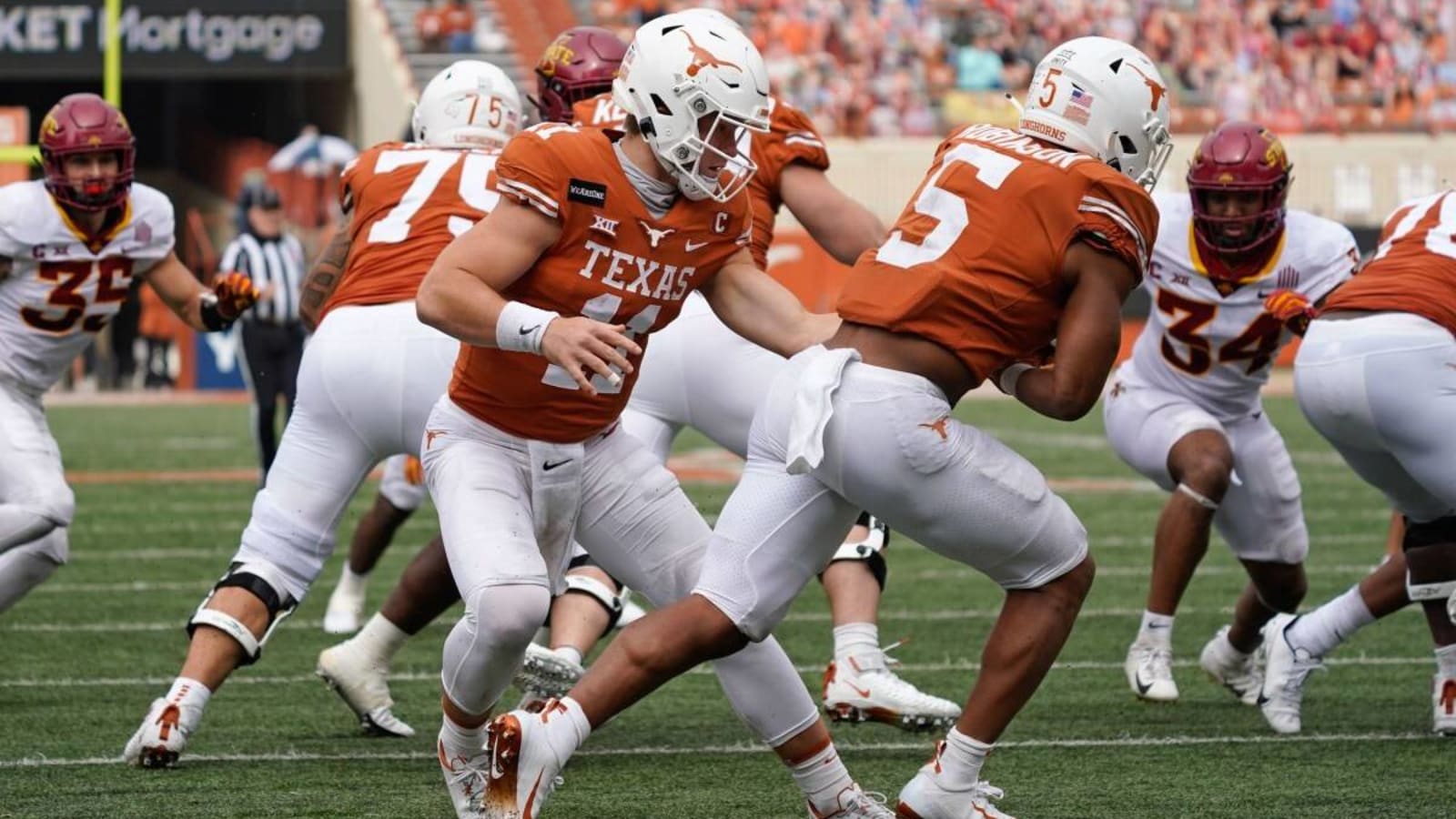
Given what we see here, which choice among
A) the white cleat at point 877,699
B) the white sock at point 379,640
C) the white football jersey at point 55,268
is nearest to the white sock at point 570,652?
the white sock at point 379,640

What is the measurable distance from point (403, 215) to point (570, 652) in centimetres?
115

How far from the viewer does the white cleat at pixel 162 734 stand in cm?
479

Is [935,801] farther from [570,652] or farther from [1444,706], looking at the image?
[1444,706]

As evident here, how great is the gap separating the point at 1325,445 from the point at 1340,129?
446 inches

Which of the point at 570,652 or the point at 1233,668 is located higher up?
the point at 570,652

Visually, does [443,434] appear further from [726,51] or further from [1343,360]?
[1343,360]

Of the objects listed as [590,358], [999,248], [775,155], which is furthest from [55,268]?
[999,248]

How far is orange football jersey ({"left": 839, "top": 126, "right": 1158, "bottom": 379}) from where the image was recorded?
4.07 metres

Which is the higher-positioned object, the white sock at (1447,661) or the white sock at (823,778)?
the white sock at (823,778)

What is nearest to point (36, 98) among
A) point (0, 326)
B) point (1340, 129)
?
point (1340, 129)

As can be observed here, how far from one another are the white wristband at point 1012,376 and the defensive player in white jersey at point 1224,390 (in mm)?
1868

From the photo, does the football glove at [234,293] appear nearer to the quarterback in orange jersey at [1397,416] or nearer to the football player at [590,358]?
the football player at [590,358]

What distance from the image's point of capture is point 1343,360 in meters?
5.45

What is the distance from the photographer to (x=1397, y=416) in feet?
17.6
